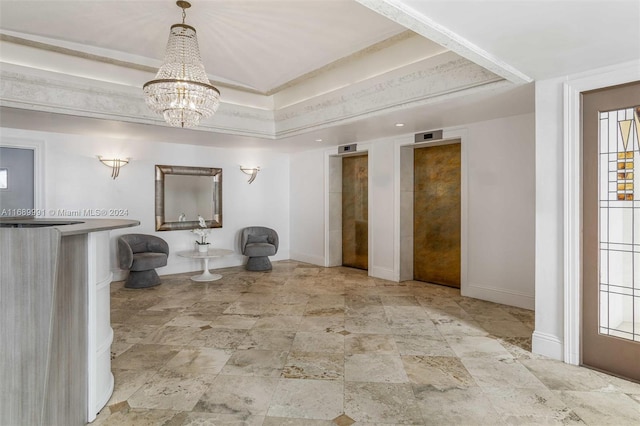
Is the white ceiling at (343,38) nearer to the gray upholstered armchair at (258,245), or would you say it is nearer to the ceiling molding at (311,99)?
the ceiling molding at (311,99)

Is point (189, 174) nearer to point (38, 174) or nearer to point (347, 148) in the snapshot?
point (38, 174)

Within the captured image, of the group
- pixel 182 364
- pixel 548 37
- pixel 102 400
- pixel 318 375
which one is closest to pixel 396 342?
pixel 318 375

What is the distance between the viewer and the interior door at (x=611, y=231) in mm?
2898

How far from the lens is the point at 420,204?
20.7 ft

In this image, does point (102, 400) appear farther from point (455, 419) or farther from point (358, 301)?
point (358, 301)

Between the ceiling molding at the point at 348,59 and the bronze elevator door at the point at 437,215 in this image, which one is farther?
the bronze elevator door at the point at 437,215

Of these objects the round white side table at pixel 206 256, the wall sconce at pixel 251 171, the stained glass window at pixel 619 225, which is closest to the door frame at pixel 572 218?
the stained glass window at pixel 619 225

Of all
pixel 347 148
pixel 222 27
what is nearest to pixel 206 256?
pixel 347 148

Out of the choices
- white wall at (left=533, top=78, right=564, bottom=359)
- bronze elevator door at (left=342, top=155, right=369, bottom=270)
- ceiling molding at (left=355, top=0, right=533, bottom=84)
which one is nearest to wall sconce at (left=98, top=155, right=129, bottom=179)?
bronze elevator door at (left=342, top=155, right=369, bottom=270)

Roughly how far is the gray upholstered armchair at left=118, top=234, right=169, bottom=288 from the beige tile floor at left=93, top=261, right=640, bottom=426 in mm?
801

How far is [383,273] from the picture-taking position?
21.2 ft

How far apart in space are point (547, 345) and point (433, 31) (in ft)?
9.84

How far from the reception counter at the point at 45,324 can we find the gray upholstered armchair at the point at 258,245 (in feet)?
15.6

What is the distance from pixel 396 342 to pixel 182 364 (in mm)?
2065
